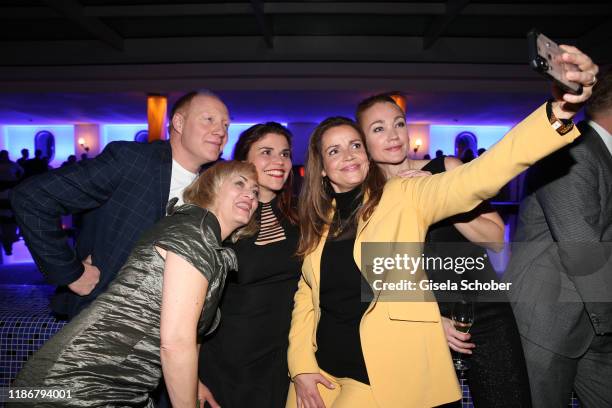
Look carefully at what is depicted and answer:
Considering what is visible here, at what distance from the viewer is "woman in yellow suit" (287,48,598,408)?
1353mm

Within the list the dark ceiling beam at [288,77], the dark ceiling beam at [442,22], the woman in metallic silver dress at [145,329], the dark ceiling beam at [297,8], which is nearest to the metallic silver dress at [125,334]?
the woman in metallic silver dress at [145,329]

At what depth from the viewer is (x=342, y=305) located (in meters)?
1.71

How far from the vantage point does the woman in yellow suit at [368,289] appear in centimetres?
135

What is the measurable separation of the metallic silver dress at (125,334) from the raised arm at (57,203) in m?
0.56

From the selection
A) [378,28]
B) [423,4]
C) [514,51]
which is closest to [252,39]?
[378,28]

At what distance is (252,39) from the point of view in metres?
8.98

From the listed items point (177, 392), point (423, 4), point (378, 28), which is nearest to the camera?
point (177, 392)

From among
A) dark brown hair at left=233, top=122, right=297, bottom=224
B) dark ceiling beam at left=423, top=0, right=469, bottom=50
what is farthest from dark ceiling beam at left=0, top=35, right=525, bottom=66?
dark brown hair at left=233, top=122, right=297, bottom=224

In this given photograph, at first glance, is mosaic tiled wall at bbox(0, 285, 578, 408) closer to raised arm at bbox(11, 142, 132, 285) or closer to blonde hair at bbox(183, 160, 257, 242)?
raised arm at bbox(11, 142, 132, 285)

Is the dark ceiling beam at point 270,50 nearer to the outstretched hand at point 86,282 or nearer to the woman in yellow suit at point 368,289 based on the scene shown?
the woman in yellow suit at point 368,289

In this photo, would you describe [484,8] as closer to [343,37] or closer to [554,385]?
[343,37]

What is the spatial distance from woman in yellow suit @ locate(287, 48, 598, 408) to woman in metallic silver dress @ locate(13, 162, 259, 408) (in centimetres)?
53

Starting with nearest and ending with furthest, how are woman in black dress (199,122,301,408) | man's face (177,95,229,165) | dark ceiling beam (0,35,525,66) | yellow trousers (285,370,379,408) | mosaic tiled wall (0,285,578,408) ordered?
yellow trousers (285,370,379,408), woman in black dress (199,122,301,408), man's face (177,95,229,165), mosaic tiled wall (0,285,578,408), dark ceiling beam (0,35,525,66)

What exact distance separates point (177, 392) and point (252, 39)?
8807 mm
